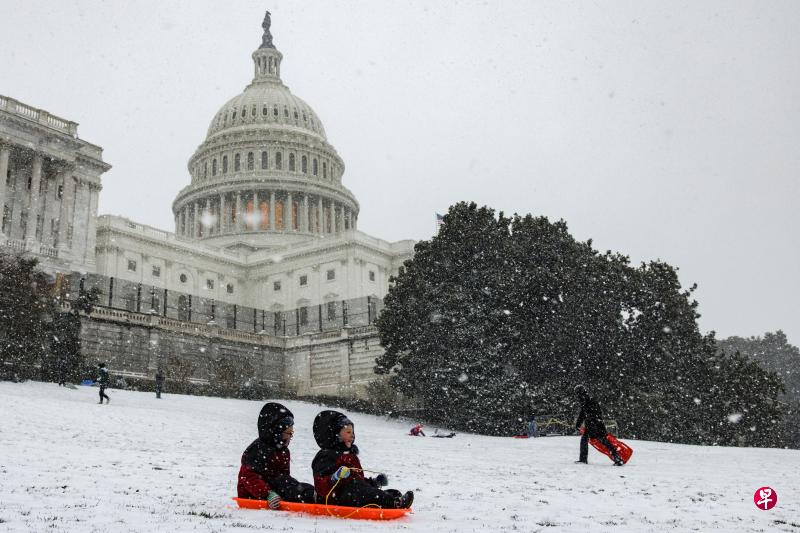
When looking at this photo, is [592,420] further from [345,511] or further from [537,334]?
[537,334]

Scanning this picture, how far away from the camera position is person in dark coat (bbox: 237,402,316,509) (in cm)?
860

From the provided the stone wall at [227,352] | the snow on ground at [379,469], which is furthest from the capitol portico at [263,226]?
the snow on ground at [379,469]

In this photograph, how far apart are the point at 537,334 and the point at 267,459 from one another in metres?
28.1

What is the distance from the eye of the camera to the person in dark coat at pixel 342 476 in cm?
818

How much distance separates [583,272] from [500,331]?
5492 millimetres

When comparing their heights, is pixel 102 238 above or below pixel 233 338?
above

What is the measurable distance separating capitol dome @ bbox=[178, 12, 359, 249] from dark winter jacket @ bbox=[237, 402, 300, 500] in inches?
3497

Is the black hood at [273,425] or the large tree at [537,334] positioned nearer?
the black hood at [273,425]

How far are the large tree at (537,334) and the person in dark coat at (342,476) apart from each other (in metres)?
24.9

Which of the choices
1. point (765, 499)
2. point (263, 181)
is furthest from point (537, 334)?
point (263, 181)

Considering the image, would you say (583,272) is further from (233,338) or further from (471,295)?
(233,338)

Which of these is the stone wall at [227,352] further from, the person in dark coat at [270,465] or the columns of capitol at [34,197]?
the person in dark coat at [270,465]

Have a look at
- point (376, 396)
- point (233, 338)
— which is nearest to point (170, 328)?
point (233, 338)

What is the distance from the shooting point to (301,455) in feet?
57.6
